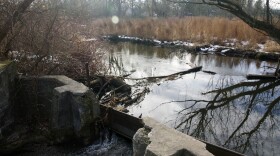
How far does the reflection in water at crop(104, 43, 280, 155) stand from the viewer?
19.0 ft

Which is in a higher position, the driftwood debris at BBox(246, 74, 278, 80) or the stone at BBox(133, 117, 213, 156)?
the stone at BBox(133, 117, 213, 156)

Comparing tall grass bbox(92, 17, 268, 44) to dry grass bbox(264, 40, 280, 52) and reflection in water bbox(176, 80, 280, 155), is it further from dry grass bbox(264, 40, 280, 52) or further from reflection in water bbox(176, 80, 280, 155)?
reflection in water bbox(176, 80, 280, 155)

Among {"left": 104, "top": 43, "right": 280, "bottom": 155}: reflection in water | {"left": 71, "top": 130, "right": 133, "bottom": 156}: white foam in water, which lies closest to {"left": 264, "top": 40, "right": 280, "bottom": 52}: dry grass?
{"left": 104, "top": 43, "right": 280, "bottom": 155}: reflection in water

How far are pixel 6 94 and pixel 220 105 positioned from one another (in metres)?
5.05

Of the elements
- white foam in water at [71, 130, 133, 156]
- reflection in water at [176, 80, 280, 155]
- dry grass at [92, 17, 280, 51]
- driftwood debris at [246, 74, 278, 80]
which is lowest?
white foam in water at [71, 130, 133, 156]

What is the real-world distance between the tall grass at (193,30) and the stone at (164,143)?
10516 mm

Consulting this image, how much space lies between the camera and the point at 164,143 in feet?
10.3

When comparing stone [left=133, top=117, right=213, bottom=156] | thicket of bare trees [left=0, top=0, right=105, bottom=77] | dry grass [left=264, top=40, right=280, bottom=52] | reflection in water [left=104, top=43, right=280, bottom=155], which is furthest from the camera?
dry grass [left=264, top=40, right=280, bottom=52]

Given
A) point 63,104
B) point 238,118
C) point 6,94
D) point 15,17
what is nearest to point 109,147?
point 63,104

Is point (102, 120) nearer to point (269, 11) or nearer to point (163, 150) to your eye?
point (163, 150)

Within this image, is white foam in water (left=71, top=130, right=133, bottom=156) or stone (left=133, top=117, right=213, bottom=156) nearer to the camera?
stone (left=133, top=117, right=213, bottom=156)

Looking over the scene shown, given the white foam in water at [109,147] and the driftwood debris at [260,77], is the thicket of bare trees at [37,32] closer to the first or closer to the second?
the white foam in water at [109,147]

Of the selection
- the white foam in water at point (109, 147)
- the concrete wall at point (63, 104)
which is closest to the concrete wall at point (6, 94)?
the concrete wall at point (63, 104)

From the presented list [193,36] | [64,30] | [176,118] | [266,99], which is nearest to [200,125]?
[176,118]
